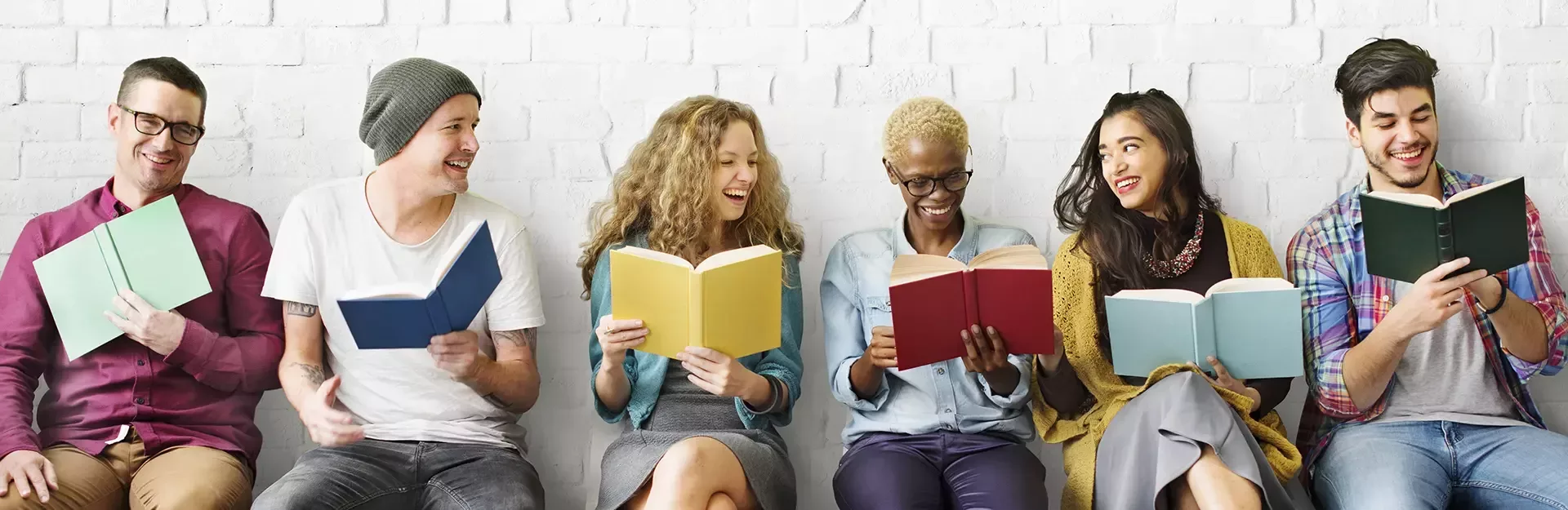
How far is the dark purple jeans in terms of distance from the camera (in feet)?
7.94

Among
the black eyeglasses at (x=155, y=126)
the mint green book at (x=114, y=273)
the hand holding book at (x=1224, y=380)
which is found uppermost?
the black eyeglasses at (x=155, y=126)

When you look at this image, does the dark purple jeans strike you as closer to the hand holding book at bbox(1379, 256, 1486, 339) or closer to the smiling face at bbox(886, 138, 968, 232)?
the smiling face at bbox(886, 138, 968, 232)

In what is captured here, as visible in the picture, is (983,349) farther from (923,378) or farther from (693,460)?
(693,460)

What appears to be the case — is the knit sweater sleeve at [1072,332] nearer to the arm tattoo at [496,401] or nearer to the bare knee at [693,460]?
the bare knee at [693,460]

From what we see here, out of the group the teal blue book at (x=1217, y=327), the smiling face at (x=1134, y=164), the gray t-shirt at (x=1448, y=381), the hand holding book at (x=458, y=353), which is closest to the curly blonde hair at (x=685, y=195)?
the hand holding book at (x=458, y=353)

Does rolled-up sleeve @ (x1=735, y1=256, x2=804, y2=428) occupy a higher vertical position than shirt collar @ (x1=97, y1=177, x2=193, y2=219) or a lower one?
lower

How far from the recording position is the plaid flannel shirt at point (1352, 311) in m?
2.62

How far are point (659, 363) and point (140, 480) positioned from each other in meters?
1.09

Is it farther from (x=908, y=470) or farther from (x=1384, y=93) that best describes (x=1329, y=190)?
(x=908, y=470)

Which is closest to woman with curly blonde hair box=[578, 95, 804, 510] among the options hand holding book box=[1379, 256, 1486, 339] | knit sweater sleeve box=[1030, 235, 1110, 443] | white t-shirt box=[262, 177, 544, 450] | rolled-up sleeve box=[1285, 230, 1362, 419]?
white t-shirt box=[262, 177, 544, 450]

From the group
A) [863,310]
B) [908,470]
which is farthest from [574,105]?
[908,470]

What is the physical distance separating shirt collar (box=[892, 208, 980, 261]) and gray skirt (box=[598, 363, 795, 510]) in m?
0.52

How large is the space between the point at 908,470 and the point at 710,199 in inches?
29.9

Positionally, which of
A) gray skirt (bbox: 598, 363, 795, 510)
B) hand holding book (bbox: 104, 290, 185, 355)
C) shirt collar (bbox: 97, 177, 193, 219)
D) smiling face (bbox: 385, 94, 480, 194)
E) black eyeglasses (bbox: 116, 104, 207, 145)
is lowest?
gray skirt (bbox: 598, 363, 795, 510)
